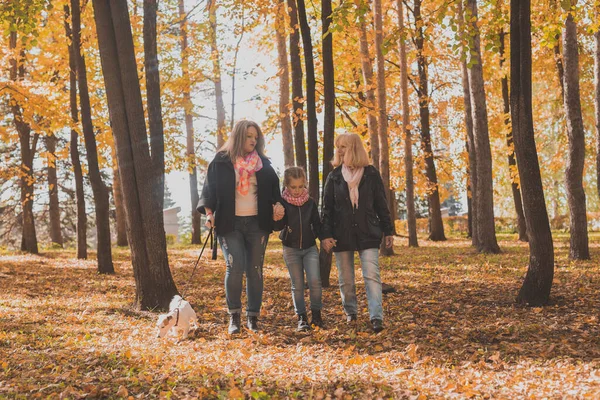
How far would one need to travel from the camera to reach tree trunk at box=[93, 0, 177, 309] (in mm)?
7543

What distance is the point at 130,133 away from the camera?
7.61 m

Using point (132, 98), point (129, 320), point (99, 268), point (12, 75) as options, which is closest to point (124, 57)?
point (132, 98)

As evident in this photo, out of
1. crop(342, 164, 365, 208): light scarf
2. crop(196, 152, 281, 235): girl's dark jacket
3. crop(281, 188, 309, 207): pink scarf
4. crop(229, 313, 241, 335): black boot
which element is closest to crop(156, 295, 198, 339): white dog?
crop(229, 313, 241, 335): black boot

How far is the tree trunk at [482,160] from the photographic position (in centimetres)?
1399

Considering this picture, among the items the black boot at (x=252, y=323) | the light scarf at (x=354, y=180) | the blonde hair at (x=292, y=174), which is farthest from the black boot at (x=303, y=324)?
the blonde hair at (x=292, y=174)

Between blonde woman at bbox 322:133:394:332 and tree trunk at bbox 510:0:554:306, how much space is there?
1971mm

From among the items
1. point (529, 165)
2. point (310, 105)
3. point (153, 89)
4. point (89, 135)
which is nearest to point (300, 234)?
point (529, 165)

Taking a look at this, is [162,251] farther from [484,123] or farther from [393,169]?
[393,169]

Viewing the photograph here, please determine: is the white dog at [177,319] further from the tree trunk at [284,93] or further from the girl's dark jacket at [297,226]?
the tree trunk at [284,93]

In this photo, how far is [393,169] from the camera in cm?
2305

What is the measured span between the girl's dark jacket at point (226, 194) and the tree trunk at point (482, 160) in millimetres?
9071

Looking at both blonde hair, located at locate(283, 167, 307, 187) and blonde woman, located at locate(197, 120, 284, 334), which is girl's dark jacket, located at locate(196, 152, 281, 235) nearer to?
blonde woman, located at locate(197, 120, 284, 334)

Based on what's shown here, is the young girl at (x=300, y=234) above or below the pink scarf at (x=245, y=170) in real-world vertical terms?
below

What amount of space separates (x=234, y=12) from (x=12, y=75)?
10105mm
